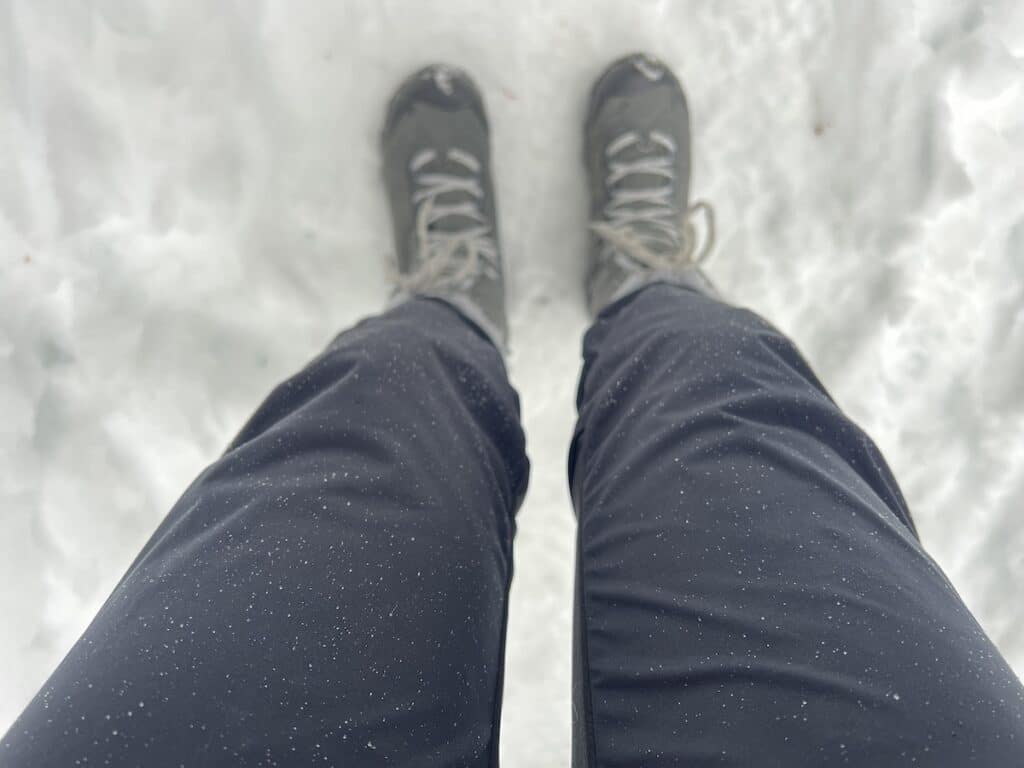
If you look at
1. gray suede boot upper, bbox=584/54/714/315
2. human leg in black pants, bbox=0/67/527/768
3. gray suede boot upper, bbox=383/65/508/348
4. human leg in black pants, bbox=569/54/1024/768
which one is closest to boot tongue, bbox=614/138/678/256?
gray suede boot upper, bbox=584/54/714/315

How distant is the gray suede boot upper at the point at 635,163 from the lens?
98 centimetres

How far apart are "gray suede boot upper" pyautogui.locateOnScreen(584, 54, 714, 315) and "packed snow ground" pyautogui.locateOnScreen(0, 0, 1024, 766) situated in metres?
0.03

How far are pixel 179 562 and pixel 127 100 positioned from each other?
2.23 ft

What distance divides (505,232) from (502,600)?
23.5 inches

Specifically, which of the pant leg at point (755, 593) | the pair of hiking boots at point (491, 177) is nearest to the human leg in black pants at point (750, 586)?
the pant leg at point (755, 593)

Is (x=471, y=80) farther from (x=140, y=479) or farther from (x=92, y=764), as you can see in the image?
(x=92, y=764)

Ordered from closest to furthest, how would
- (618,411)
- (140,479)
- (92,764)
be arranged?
(92,764), (618,411), (140,479)

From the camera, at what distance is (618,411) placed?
0.64 meters

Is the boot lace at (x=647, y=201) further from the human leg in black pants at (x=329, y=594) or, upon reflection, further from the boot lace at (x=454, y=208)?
the human leg in black pants at (x=329, y=594)

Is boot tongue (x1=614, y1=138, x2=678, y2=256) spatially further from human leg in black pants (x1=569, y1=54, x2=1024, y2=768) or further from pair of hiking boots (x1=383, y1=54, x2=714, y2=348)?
human leg in black pants (x1=569, y1=54, x2=1024, y2=768)

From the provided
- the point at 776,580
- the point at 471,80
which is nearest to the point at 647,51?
the point at 471,80

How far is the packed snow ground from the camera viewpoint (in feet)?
2.82

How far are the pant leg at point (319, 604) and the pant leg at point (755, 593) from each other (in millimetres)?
98

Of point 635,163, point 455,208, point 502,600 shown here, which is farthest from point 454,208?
point 502,600
